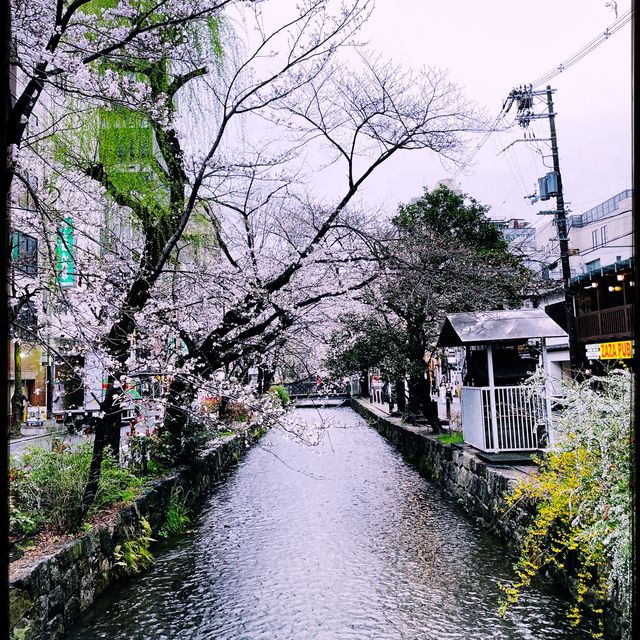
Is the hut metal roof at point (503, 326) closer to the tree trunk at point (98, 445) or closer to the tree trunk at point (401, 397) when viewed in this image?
the tree trunk at point (98, 445)

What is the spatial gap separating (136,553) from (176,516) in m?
1.67

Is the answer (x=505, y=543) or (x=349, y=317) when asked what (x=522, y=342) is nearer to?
(x=505, y=543)

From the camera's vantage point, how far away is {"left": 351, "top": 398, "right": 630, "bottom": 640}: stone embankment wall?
4768 mm

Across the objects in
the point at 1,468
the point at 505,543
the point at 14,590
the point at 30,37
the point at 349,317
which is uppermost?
the point at 30,37

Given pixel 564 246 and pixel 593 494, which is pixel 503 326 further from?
pixel 564 246

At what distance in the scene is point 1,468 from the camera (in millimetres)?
1025

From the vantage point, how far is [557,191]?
41.8 ft

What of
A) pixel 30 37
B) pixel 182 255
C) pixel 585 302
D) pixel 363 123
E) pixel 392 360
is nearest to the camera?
pixel 30 37

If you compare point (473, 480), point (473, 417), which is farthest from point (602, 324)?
point (473, 480)

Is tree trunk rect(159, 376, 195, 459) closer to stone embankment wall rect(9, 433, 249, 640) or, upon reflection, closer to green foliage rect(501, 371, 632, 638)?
stone embankment wall rect(9, 433, 249, 640)

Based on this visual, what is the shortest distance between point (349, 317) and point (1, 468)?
13.3 m

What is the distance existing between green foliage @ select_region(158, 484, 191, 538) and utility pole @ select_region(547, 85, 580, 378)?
28.5 ft

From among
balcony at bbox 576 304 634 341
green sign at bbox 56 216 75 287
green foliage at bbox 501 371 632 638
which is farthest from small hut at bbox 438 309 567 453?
balcony at bbox 576 304 634 341

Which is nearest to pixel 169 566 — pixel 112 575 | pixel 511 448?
pixel 112 575
